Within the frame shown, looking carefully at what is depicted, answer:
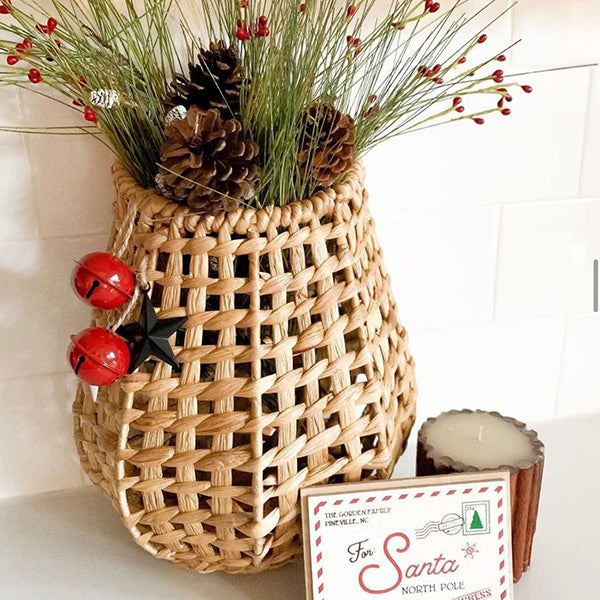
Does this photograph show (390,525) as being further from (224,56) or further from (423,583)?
(224,56)

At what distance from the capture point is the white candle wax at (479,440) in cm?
71

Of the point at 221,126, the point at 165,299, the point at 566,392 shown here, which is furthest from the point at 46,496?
the point at 566,392

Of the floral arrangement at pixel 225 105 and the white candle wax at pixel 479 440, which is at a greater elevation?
the floral arrangement at pixel 225 105

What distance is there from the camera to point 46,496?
0.87 meters

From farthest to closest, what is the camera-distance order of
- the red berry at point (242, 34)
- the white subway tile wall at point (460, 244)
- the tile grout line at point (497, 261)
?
the tile grout line at point (497, 261) → the white subway tile wall at point (460, 244) → the red berry at point (242, 34)

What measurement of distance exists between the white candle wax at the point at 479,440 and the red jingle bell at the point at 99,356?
317mm

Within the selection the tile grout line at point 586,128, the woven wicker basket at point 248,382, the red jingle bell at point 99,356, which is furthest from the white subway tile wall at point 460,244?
the red jingle bell at point 99,356

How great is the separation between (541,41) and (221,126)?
0.43 meters

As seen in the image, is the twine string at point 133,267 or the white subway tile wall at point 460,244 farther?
the white subway tile wall at point 460,244

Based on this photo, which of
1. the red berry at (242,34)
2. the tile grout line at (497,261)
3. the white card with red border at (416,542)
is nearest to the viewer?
the red berry at (242,34)

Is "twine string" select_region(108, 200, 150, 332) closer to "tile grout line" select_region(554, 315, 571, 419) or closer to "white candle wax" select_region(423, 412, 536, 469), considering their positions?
"white candle wax" select_region(423, 412, 536, 469)

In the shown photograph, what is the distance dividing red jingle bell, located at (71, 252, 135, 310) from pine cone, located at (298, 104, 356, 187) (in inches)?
6.4

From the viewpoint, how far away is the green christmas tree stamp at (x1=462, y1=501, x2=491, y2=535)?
673 mm

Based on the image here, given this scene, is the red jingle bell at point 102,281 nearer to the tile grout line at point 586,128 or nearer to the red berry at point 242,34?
the red berry at point 242,34
